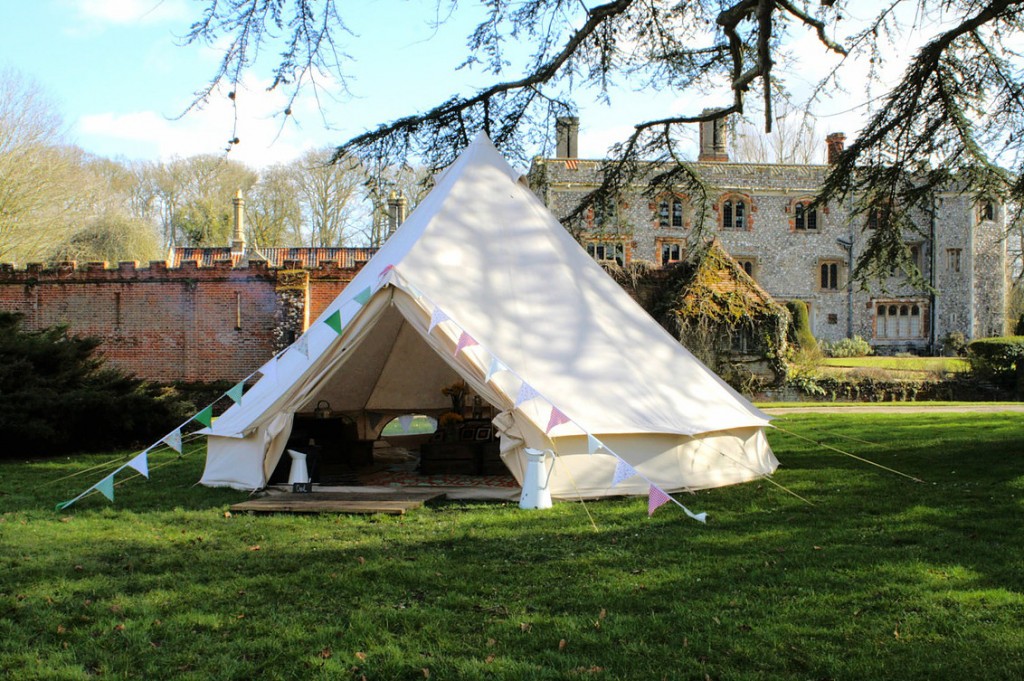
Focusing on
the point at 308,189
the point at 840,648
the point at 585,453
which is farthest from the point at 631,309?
the point at 308,189

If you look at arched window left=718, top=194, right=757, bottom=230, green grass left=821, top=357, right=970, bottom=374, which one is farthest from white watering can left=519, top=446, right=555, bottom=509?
arched window left=718, top=194, right=757, bottom=230

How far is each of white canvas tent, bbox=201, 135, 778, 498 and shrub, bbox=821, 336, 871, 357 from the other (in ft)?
76.6

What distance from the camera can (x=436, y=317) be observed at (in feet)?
21.1

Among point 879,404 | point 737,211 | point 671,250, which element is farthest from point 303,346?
point 737,211

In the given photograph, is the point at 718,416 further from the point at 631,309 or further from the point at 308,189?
the point at 308,189

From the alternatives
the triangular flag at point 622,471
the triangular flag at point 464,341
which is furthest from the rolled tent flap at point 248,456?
the triangular flag at point 622,471

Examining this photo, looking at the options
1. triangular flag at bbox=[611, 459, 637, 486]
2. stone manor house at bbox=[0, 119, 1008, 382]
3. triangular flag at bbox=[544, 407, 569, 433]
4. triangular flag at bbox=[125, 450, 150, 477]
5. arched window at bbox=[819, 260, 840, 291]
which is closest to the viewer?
triangular flag at bbox=[611, 459, 637, 486]

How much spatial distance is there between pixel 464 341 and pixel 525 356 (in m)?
0.65

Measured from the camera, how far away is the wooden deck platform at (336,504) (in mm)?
6160

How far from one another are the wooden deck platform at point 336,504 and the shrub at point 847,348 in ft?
83.7

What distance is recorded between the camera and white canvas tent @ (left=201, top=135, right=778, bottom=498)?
6.45m

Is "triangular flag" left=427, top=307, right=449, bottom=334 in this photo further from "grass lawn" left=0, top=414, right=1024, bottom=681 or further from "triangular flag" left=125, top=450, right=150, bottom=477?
"triangular flag" left=125, top=450, right=150, bottom=477

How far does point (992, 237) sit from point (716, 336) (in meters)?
20.2

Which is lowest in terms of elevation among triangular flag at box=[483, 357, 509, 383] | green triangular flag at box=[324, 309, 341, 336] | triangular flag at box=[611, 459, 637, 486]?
triangular flag at box=[611, 459, 637, 486]
